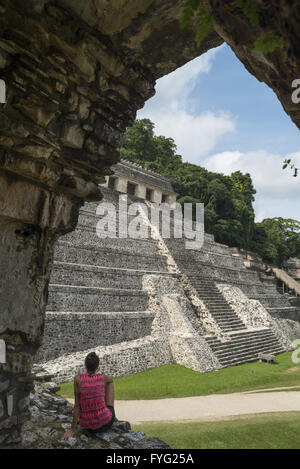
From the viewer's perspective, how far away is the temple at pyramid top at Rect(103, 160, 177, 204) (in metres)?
26.4

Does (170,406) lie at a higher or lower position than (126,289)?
lower

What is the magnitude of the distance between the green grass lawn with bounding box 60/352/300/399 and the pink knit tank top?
4247 mm

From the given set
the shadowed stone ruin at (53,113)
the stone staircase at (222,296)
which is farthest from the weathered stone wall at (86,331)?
the shadowed stone ruin at (53,113)

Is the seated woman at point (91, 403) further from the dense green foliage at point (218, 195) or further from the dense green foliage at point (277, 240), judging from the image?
the dense green foliage at point (277, 240)

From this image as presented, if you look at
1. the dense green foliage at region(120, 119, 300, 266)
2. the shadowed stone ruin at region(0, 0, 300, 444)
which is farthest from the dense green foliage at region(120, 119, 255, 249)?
the shadowed stone ruin at region(0, 0, 300, 444)

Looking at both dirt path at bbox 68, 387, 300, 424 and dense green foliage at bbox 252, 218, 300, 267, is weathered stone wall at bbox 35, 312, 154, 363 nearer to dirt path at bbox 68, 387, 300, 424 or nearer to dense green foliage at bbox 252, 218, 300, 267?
dirt path at bbox 68, 387, 300, 424

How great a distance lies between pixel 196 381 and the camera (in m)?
10.3

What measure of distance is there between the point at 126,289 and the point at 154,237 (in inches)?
307

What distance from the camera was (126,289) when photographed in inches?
539

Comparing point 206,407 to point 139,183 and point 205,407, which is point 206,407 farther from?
point 139,183

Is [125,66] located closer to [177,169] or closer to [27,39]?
[27,39]

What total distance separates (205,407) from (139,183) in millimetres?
22106

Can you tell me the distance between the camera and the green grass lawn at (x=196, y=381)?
348 inches

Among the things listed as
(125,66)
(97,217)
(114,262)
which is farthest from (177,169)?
(125,66)
